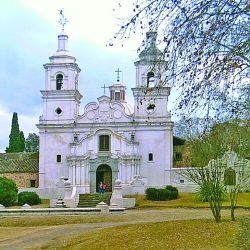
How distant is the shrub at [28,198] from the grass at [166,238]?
24245 mm

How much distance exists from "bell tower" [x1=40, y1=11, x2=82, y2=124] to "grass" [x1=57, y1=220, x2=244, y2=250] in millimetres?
32107

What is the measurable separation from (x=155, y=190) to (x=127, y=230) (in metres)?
23.6

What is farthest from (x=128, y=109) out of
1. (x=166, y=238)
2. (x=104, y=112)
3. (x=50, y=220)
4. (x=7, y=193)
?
(x=166, y=238)

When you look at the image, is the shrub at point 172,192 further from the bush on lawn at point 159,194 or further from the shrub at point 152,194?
the shrub at point 152,194

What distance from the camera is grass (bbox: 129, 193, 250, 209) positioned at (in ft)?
127

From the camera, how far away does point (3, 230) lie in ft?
80.1

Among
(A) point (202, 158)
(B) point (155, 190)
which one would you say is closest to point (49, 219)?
(A) point (202, 158)

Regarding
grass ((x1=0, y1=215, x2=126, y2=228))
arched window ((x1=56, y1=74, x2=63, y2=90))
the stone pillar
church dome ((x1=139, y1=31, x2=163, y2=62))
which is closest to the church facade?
arched window ((x1=56, y1=74, x2=63, y2=90))

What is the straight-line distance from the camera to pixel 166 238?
57.2 feet

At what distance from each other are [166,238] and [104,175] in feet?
113

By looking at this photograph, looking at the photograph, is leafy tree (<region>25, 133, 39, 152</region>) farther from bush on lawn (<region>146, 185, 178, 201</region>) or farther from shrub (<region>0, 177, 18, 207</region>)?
bush on lawn (<region>146, 185, 178, 201</region>)

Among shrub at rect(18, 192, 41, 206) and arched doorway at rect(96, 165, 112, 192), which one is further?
arched doorway at rect(96, 165, 112, 192)

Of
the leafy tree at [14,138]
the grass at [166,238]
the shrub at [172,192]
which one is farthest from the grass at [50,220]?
the leafy tree at [14,138]

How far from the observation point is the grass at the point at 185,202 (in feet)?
127
